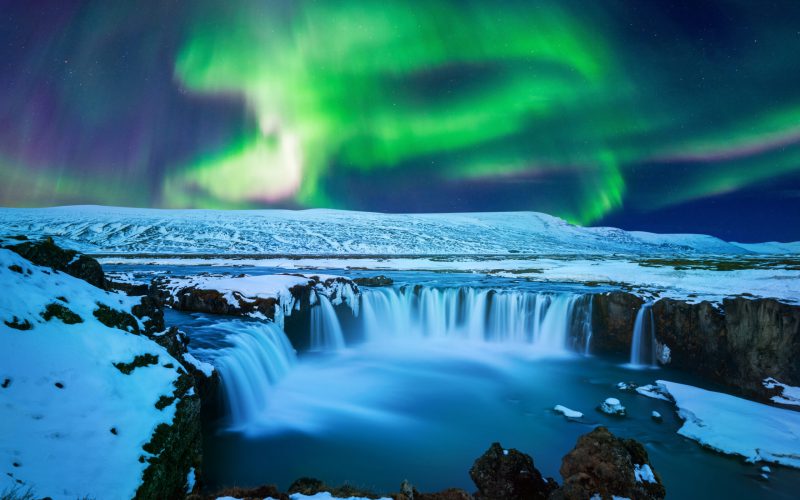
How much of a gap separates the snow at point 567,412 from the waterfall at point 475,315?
878 cm

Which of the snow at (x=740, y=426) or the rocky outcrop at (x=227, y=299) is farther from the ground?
the rocky outcrop at (x=227, y=299)

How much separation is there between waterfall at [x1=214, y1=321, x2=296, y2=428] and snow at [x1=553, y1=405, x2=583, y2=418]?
10.3 m

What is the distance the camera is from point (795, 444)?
1069 cm

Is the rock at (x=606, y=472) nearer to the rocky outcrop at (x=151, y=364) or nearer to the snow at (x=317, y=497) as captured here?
the snow at (x=317, y=497)

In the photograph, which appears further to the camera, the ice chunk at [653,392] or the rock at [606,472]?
the ice chunk at [653,392]

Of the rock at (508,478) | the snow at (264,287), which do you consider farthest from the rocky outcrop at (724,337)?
the snow at (264,287)

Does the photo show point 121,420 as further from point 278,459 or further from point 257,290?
point 257,290

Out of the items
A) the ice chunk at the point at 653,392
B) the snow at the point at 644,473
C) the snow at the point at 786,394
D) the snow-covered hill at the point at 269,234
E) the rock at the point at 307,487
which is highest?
the snow-covered hill at the point at 269,234

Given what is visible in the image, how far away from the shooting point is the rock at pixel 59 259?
7938 mm

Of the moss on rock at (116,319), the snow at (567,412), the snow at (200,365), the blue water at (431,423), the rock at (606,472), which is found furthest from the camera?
the snow at (567,412)

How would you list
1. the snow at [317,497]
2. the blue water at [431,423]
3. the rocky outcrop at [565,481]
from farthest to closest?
the blue water at [431,423] → the rocky outcrop at [565,481] → the snow at [317,497]

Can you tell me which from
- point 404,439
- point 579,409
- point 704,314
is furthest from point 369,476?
point 704,314

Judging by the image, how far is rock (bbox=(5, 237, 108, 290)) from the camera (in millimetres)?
7938

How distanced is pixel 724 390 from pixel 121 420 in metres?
19.5
